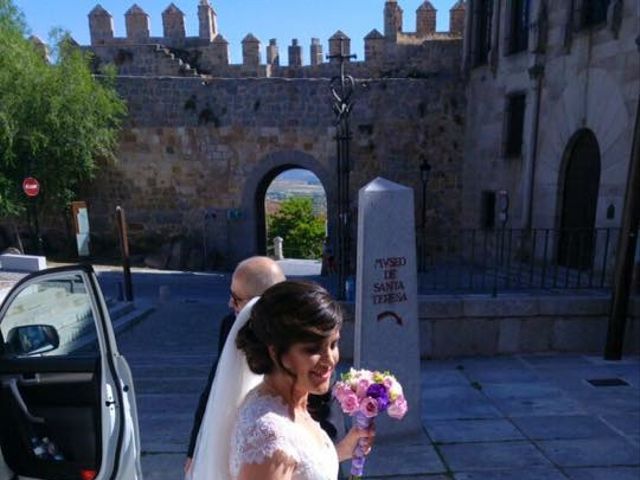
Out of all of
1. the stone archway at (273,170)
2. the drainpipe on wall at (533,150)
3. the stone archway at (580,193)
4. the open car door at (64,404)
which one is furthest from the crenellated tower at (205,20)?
the open car door at (64,404)

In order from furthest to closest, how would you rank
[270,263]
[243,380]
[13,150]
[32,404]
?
[13,150], [32,404], [270,263], [243,380]

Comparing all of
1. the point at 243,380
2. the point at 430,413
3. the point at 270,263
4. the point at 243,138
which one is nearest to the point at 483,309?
the point at 430,413

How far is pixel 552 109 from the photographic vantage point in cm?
992

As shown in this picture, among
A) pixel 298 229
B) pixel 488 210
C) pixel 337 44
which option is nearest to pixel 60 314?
pixel 488 210

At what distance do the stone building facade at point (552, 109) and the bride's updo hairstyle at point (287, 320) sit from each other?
19.0 ft

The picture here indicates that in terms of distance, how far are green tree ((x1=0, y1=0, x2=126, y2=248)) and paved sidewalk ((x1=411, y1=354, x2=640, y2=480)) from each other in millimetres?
13121

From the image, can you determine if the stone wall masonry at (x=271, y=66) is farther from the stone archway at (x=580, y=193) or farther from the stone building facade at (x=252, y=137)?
the stone archway at (x=580, y=193)

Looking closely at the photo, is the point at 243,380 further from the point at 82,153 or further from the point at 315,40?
the point at 315,40

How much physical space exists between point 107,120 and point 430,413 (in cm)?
1420

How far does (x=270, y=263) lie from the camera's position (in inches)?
87.0

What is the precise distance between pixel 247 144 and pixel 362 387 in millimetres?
14000

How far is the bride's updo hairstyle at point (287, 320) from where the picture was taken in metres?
1.39

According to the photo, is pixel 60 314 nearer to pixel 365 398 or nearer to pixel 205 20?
pixel 365 398

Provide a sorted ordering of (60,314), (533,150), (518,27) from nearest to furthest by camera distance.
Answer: (60,314)
(533,150)
(518,27)
